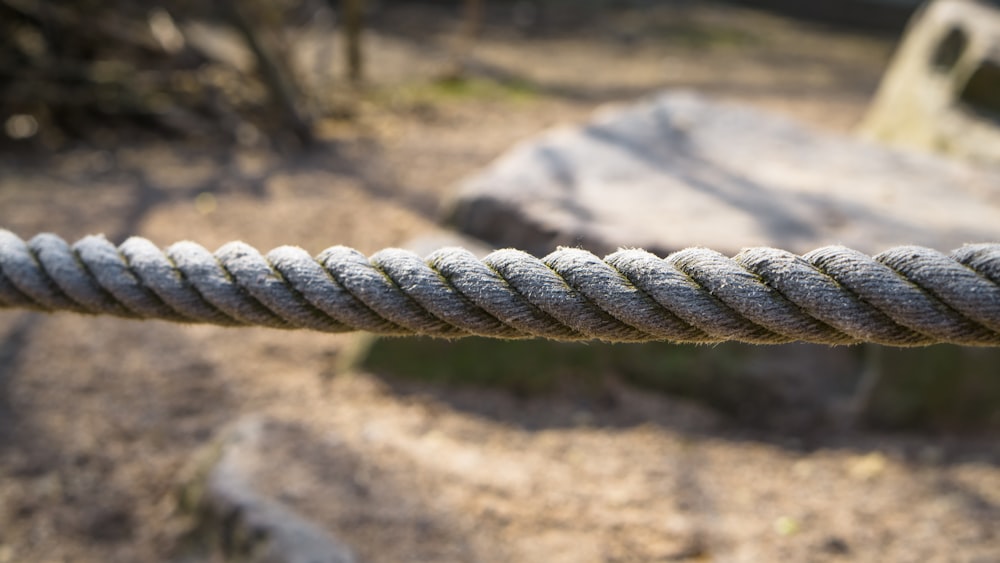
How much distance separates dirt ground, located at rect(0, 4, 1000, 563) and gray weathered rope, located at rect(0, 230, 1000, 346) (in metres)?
0.79

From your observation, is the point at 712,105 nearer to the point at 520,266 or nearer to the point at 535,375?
the point at 535,375

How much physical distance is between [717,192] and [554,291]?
1822 millimetres

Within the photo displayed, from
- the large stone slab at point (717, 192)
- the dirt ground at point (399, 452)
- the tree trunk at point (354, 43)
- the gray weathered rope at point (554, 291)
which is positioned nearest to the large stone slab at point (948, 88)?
the large stone slab at point (717, 192)

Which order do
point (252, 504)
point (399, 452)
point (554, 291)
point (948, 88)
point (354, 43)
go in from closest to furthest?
point (554, 291) < point (252, 504) < point (399, 452) < point (948, 88) < point (354, 43)

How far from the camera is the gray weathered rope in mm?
845

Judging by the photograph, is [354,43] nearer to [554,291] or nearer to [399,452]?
[399,452]

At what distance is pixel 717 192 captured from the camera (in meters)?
2.62

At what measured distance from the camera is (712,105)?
11.2 ft

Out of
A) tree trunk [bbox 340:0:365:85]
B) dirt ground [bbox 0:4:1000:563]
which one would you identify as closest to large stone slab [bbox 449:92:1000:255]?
dirt ground [bbox 0:4:1000:563]

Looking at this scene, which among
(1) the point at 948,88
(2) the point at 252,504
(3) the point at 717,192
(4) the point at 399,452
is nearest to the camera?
(2) the point at 252,504

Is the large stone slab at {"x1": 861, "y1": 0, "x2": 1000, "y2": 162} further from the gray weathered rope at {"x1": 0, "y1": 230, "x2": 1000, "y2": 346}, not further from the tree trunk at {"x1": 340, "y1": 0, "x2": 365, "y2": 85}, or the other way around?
the tree trunk at {"x1": 340, "y1": 0, "x2": 365, "y2": 85}

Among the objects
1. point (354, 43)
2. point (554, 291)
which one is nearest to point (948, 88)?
point (354, 43)

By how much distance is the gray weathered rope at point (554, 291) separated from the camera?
85 centimetres

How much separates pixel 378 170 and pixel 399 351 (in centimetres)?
166
